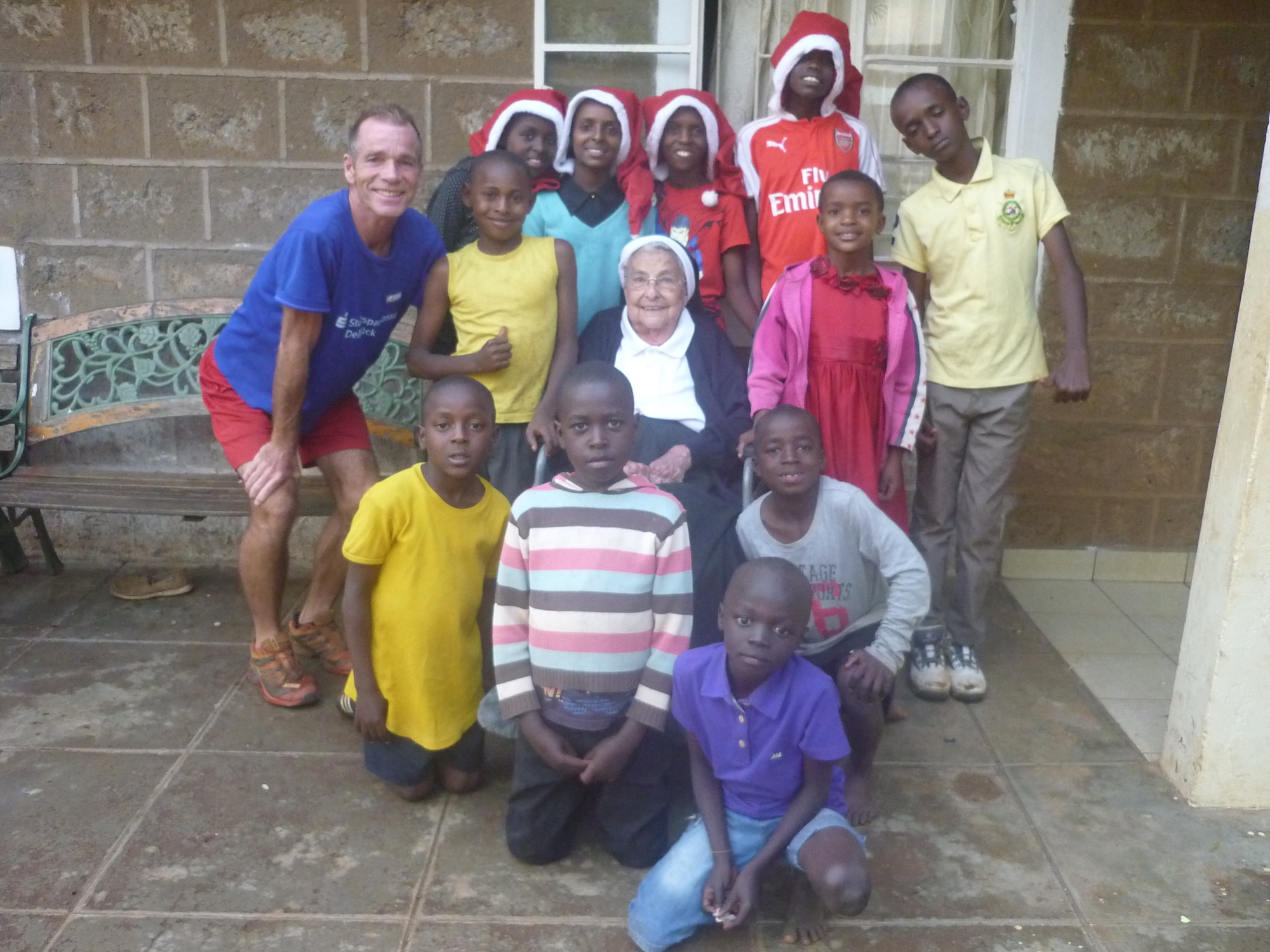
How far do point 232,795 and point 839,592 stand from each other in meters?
1.67

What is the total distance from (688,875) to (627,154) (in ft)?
7.55

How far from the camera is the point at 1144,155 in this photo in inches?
175

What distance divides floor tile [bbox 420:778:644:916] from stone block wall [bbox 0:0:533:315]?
2.50 m

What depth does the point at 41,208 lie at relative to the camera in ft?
14.9

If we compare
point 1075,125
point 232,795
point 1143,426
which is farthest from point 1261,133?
point 232,795

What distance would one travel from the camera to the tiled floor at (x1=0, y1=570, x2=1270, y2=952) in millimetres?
2643

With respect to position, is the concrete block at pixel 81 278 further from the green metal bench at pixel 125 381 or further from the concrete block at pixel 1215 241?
the concrete block at pixel 1215 241

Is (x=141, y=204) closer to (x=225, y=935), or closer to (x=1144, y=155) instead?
(x=225, y=935)

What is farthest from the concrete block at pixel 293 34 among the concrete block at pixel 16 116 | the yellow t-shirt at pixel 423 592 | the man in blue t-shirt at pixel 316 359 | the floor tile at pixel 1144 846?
the floor tile at pixel 1144 846

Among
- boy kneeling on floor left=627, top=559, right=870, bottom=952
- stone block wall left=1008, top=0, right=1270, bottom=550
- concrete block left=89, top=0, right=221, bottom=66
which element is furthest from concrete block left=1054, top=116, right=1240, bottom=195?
concrete block left=89, top=0, right=221, bottom=66

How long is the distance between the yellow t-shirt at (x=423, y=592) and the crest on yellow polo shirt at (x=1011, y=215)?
1719 mm

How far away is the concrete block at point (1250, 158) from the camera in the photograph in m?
4.43

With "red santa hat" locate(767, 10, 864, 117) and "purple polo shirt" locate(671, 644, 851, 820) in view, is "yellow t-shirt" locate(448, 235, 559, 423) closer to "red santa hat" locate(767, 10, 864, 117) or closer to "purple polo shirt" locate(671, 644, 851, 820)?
"red santa hat" locate(767, 10, 864, 117)

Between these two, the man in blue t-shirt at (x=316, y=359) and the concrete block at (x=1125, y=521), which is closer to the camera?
the man in blue t-shirt at (x=316, y=359)
